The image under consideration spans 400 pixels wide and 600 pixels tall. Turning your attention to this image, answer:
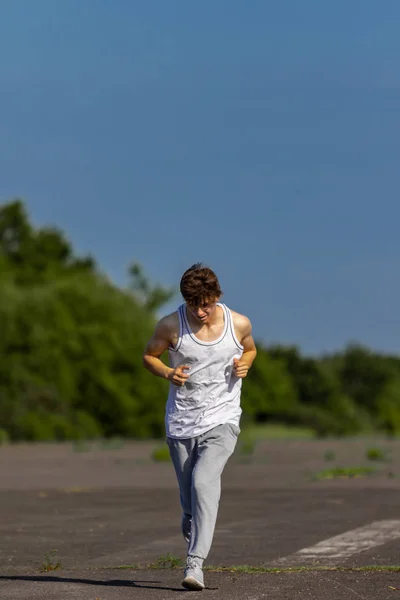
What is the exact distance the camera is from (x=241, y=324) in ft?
29.8

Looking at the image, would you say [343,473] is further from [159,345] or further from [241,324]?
[159,345]

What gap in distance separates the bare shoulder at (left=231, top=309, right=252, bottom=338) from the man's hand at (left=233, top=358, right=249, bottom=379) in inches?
8.2

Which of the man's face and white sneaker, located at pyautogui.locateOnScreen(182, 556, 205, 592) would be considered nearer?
white sneaker, located at pyautogui.locateOnScreen(182, 556, 205, 592)

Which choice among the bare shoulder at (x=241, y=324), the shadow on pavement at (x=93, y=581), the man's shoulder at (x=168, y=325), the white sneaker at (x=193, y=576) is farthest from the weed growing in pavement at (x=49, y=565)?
the bare shoulder at (x=241, y=324)

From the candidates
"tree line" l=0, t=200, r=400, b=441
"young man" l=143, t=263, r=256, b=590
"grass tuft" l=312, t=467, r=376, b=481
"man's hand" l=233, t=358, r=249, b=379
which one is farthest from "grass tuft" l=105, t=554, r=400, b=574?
"tree line" l=0, t=200, r=400, b=441

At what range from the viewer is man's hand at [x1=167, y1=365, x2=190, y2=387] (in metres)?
8.77

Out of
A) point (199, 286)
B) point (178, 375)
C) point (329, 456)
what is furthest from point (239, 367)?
point (329, 456)

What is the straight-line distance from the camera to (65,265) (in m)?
80.9

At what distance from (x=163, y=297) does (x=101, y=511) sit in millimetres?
65914

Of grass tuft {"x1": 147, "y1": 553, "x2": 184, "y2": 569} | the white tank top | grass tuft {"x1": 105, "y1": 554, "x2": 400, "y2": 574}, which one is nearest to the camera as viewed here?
the white tank top

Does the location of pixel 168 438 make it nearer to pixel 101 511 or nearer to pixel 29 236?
pixel 101 511

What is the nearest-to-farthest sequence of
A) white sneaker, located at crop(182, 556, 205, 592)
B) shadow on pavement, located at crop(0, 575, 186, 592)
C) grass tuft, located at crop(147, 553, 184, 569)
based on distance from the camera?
white sneaker, located at crop(182, 556, 205, 592) < shadow on pavement, located at crop(0, 575, 186, 592) < grass tuft, located at crop(147, 553, 184, 569)

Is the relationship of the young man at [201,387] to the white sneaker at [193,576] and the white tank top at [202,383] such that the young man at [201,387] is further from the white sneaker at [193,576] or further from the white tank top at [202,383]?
the white sneaker at [193,576]

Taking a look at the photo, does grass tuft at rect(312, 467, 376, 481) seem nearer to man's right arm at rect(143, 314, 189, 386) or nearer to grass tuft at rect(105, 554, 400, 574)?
grass tuft at rect(105, 554, 400, 574)
